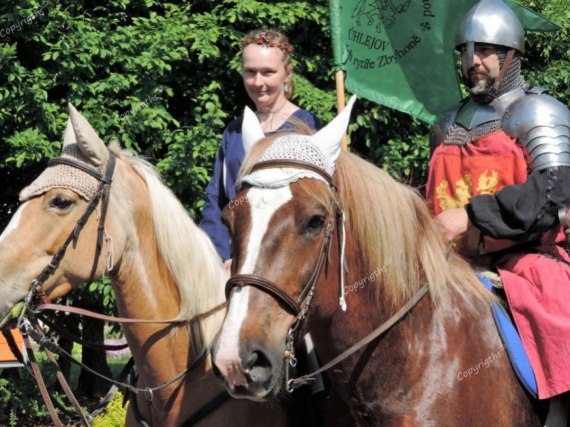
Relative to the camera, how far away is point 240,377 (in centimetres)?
285

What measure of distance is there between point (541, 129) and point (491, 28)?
2.11ft

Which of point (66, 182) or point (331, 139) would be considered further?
point (66, 182)

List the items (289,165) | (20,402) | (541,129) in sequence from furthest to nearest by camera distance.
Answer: (20,402) → (541,129) → (289,165)

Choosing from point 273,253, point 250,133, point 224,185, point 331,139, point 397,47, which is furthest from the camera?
point 397,47

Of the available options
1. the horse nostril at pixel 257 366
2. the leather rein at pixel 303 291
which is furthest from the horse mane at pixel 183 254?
the horse nostril at pixel 257 366

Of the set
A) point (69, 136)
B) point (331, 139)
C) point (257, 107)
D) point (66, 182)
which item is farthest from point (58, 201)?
point (331, 139)

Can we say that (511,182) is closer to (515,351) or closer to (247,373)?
(515,351)

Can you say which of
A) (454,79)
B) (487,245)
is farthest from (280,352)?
(454,79)

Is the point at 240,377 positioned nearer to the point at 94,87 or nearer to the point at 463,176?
the point at 463,176

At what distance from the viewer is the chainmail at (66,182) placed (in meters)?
3.90

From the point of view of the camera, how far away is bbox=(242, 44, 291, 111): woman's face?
14.7 ft

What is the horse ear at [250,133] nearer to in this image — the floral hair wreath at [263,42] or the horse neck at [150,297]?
the horse neck at [150,297]

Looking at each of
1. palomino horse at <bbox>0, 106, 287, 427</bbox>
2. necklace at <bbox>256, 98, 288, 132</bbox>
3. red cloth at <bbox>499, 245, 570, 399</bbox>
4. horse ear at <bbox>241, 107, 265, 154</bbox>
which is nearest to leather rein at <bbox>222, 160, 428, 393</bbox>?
horse ear at <bbox>241, 107, 265, 154</bbox>

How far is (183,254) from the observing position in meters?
4.07
